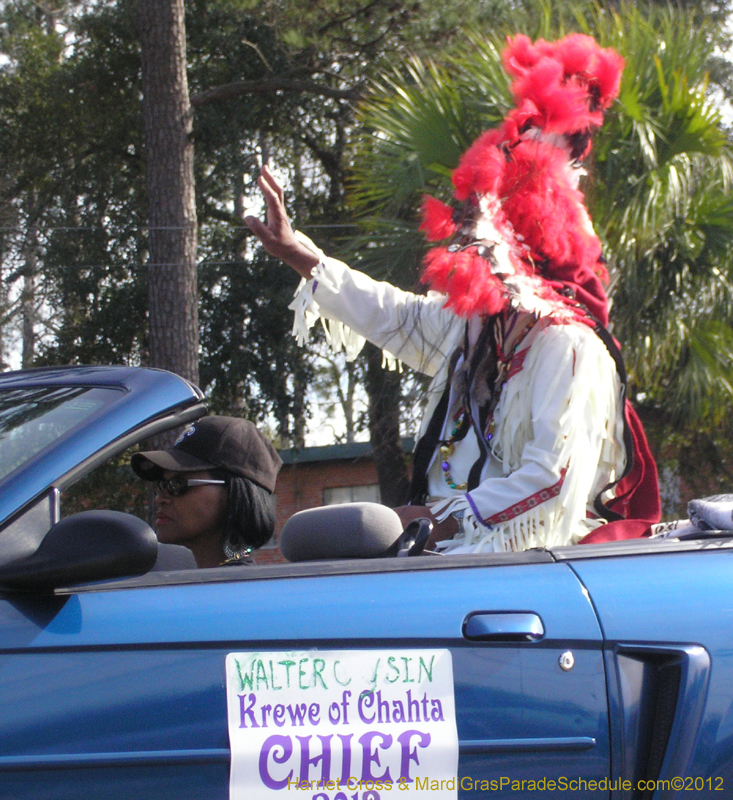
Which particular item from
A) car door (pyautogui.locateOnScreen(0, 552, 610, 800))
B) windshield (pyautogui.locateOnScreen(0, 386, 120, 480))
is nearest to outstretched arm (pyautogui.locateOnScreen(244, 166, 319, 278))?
windshield (pyautogui.locateOnScreen(0, 386, 120, 480))

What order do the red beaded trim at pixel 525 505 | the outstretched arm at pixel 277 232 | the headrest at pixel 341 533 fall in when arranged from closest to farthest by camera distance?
the headrest at pixel 341 533, the red beaded trim at pixel 525 505, the outstretched arm at pixel 277 232

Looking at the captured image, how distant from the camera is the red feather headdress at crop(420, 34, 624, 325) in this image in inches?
106

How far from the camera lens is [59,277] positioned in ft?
44.2

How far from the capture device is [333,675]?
156 centimetres

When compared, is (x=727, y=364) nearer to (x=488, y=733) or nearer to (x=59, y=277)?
(x=488, y=733)

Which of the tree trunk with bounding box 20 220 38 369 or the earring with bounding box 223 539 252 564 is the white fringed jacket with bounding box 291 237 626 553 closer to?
the earring with bounding box 223 539 252 564

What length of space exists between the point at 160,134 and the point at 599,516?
593 cm

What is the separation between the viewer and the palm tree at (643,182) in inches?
214

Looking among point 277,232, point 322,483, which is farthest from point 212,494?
point 322,483

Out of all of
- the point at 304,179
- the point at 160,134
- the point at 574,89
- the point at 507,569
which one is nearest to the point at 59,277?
the point at 304,179

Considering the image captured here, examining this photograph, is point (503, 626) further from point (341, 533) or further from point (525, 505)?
point (525, 505)

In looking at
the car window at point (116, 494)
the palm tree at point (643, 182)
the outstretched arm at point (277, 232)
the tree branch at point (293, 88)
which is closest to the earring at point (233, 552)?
the outstretched arm at point (277, 232)

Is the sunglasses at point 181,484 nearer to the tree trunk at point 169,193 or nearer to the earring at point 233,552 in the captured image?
the earring at point 233,552

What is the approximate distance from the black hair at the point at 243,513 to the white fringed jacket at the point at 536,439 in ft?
1.65
